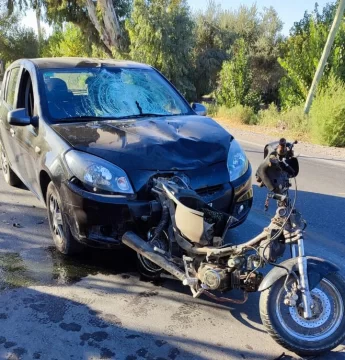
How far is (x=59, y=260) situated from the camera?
428 cm

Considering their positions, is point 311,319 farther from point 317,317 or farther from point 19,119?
point 19,119

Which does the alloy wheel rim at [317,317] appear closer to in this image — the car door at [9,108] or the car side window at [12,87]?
the car door at [9,108]

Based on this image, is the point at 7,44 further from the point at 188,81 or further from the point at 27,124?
the point at 27,124

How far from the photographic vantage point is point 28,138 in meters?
4.85

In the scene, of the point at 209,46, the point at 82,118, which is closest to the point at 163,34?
the point at 209,46

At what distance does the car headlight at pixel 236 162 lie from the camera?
4.13m

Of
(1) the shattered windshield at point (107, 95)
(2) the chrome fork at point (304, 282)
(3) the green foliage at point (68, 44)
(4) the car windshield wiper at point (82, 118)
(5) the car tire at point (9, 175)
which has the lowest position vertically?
(3) the green foliage at point (68, 44)

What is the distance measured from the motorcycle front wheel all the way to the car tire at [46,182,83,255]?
193 cm

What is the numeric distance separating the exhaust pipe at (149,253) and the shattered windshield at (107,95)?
5.21 ft

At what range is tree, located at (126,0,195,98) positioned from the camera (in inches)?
896

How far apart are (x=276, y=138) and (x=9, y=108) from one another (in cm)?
974

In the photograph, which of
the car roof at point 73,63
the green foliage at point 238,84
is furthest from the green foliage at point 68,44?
the car roof at point 73,63

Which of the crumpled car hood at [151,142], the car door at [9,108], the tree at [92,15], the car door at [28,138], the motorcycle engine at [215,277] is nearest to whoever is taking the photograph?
the motorcycle engine at [215,277]

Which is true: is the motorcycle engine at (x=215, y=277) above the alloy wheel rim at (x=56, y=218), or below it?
above
